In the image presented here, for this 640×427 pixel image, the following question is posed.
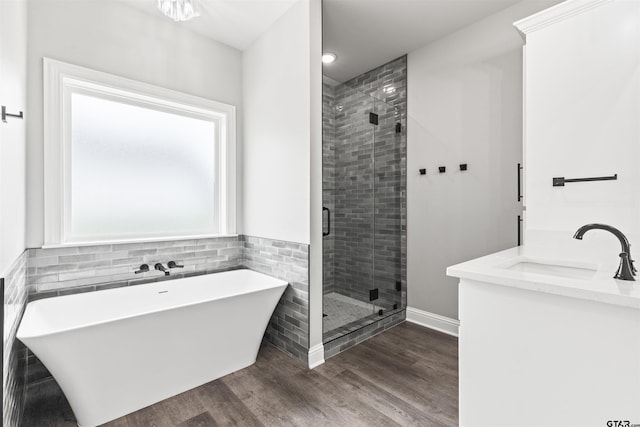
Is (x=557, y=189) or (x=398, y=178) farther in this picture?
(x=398, y=178)

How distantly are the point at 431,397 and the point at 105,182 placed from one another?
2989 mm

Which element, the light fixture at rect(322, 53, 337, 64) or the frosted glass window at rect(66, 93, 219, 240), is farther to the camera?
the light fixture at rect(322, 53, 337, 64)

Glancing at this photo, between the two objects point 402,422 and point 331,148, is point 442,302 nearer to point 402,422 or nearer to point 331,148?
point 402,422

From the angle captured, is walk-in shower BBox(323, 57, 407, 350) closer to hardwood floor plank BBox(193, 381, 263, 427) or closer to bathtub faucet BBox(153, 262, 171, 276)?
hardwood floor plank BBox(193, 381, 263, 427)

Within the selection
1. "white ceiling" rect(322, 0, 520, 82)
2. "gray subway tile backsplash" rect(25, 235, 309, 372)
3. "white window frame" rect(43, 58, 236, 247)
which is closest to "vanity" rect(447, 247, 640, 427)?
"gray subway tile backsplash" rect(25, 235, 309, 372)

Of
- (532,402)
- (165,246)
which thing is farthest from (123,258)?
(532,402)

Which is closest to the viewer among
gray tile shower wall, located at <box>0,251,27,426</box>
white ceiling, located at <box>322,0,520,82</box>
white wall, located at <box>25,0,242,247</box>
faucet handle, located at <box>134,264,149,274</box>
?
gray tile shower wall, located at <box>0,251,27,426</box>

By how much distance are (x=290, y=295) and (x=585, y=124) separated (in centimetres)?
238

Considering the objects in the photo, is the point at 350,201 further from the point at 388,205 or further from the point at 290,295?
the point at 290,295

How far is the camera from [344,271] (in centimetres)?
320

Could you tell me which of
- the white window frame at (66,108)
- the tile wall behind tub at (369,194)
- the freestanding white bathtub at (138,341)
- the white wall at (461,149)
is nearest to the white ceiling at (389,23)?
the white wall at (461,149)

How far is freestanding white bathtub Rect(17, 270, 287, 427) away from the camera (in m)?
1.55

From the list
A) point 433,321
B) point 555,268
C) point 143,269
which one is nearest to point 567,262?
point 555,268

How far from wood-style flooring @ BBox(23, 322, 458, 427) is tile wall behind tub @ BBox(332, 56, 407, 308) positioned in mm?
883
